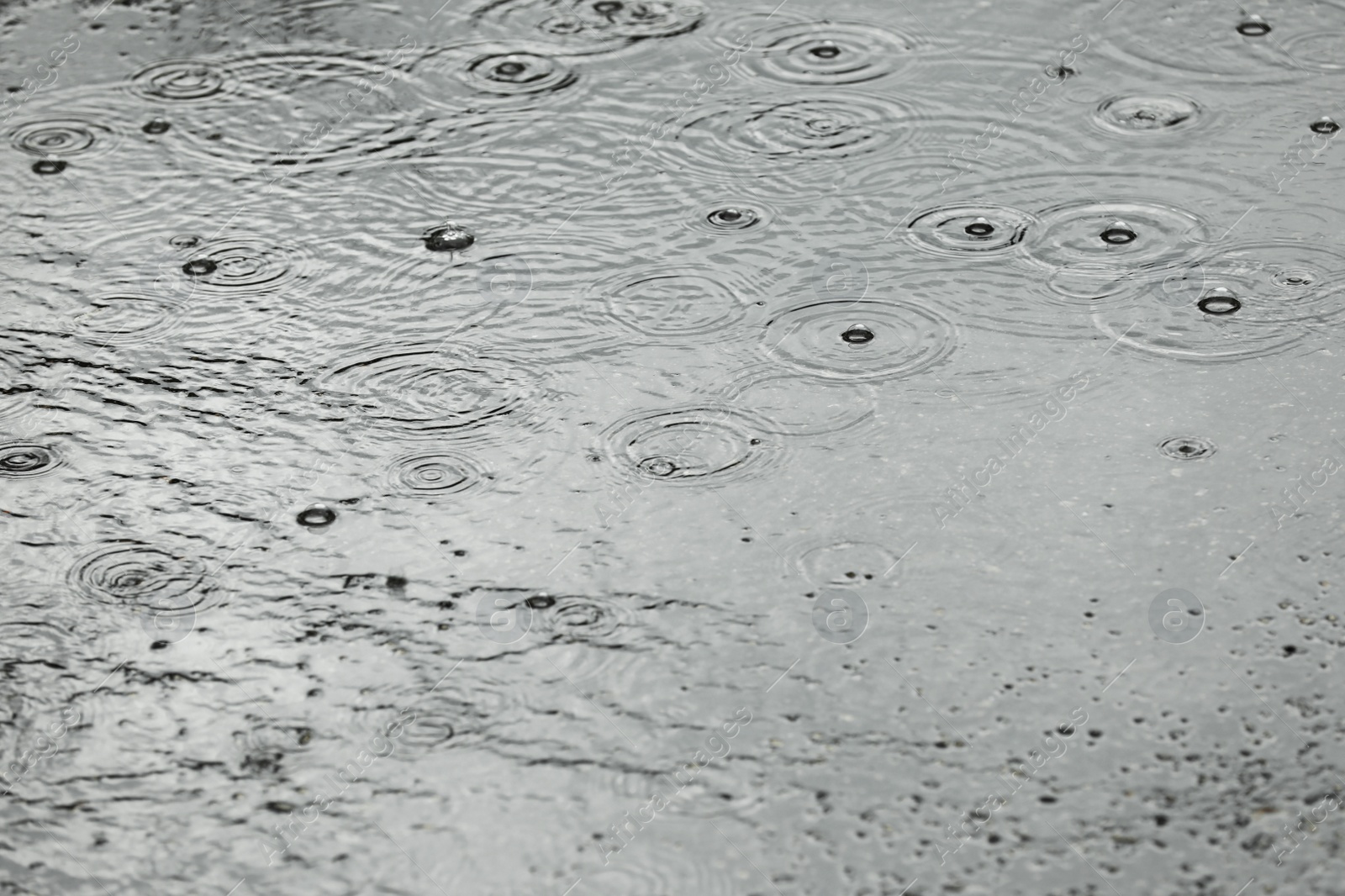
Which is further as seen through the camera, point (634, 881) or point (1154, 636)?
point (1154, 636)

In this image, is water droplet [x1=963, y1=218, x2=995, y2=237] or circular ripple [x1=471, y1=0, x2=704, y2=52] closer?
water droplet [x1=963, y1=218, x2=995, y2=237]

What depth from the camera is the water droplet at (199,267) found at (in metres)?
3.12

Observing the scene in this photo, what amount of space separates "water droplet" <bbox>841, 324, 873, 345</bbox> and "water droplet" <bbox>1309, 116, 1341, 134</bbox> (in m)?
1.25

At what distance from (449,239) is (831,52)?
1.16 metres

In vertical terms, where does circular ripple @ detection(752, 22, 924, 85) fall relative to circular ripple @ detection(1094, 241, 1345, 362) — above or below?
above

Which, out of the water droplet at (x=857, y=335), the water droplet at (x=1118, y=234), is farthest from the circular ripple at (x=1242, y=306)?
the water droplet at (x=857, y=335)

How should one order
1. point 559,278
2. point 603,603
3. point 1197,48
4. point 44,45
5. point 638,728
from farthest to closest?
1. point 44,45
2. point 1197,48
3. point 559,278
4. point 603,603
5. point 638,728

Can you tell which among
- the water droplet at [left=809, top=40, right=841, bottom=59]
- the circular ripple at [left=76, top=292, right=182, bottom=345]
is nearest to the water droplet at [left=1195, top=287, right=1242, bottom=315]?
the water droplet at [left=809, top=40, right=841, bottom=59]

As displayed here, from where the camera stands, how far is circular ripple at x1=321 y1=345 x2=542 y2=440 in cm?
269

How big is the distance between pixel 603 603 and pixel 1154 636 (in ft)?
2.65

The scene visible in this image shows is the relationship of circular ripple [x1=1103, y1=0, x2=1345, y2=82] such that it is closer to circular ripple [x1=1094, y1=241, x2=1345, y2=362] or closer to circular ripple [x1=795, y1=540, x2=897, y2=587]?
circular ripple [x1=1094, y1=241, x2=1345, y2=362]

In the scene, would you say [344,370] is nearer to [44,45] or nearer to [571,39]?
[571,39]

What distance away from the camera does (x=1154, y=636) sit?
2.24 m

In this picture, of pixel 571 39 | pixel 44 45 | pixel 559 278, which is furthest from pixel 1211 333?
pixel 44 45
